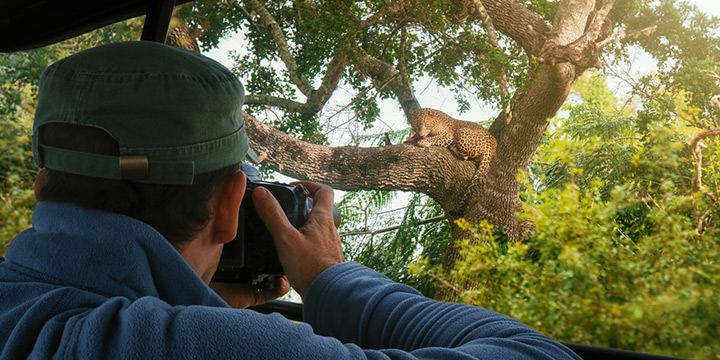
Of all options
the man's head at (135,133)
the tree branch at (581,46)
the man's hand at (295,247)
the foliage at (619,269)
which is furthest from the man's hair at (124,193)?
the tree branch at (581,46)

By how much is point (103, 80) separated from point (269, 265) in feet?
0.94

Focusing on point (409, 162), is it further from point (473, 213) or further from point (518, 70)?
point (518, 70)

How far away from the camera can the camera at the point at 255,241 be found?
2.13 feet

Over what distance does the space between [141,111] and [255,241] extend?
9.3 inches

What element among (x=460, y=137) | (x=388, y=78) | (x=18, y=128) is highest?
(x=388, y=78)

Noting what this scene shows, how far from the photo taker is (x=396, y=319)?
0.59 metres

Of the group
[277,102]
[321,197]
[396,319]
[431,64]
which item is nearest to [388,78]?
[431,64]

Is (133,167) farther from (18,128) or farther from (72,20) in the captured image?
(18,128)

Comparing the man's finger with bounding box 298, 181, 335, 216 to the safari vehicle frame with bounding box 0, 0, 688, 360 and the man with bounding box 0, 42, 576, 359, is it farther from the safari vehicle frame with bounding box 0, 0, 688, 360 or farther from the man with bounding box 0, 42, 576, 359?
the safari vehicle frame with bounding box 0, 0, 688, 360

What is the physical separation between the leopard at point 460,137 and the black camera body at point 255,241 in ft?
4.27

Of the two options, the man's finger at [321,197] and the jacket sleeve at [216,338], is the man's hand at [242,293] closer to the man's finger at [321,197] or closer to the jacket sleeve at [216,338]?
the man's finger at [321,197]

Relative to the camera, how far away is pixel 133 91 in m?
0.48

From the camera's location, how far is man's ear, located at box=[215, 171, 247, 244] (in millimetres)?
549

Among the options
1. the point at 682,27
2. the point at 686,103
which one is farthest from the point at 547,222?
the point at 682,27
